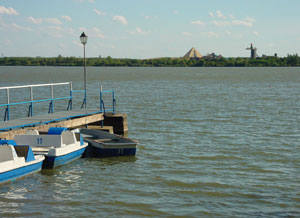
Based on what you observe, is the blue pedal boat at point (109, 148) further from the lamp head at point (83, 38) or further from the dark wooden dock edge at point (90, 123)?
the lamp head at point (83, 38)

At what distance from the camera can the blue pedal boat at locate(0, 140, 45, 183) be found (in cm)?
1508

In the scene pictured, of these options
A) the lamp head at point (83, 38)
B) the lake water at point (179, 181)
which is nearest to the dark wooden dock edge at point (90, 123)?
the lake water at point (179, 181)

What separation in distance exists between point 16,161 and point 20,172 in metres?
0.48

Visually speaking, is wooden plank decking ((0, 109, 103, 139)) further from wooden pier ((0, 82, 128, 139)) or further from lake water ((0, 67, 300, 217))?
lake water ((0, 67, 300, 217))

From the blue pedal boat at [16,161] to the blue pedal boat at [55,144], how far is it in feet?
2.31

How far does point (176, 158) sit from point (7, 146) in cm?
741

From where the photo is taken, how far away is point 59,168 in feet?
58.5

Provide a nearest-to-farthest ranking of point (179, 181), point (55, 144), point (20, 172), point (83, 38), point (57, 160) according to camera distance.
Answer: point (20, 172) → point (179, 181) → point (57, 160) → point (55, 144) → point (83, 38)

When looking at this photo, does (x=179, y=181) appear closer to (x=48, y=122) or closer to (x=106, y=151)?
(x=106, y=151)

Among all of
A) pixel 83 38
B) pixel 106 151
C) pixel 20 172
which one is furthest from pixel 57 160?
pixel 83 38

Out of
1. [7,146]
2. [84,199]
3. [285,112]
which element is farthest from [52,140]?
[285,112]

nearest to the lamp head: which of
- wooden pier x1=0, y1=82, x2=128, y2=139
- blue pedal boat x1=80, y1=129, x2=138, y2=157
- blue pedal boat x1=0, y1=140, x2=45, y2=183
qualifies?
wooden pier x1=0, y1=82, x2=128, y2=139

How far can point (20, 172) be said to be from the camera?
1577 cm

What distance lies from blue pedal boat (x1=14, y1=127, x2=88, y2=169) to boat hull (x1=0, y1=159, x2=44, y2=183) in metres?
0.71
